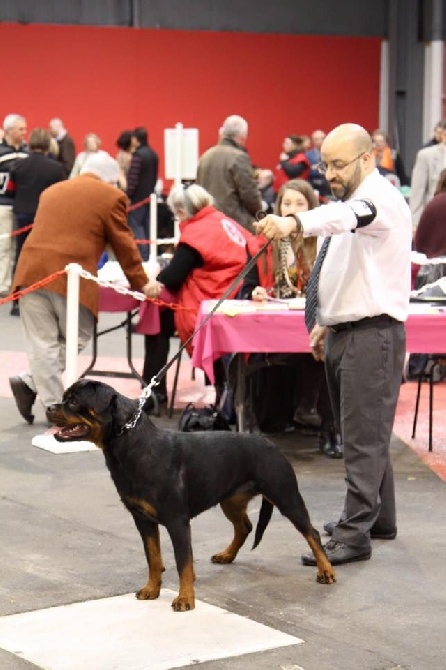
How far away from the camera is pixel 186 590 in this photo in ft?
15.3

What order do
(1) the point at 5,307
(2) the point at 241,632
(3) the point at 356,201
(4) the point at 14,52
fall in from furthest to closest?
(4) the point at 14,52 < (1) the point at 5,307 < (3) the point at 356,201 < (2) the point at 241,632

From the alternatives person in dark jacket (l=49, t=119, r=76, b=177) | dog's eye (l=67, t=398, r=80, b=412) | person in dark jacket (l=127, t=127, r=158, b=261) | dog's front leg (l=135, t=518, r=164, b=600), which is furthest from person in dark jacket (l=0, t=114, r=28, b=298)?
→ dog's eye (l=67, t=398, r=80, b=412)

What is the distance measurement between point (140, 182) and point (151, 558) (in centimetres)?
1116

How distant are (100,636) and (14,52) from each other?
17.8 meters

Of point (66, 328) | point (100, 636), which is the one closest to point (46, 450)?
point (66, 328)

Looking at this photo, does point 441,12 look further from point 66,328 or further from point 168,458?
point 168,458

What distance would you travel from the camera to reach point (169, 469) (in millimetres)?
4672

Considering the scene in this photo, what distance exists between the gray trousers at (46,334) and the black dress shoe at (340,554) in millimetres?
2770

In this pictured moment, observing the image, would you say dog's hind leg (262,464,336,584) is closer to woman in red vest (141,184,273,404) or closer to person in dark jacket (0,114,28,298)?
woman in red vest (141,184,273,404)

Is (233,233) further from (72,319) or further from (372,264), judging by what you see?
(372,264)

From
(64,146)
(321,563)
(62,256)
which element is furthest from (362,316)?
(64,146)

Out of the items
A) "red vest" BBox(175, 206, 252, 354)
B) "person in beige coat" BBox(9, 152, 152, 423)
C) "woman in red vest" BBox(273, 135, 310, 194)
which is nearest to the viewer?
"person in beige coat" BBox(9, 152, 152, 423)

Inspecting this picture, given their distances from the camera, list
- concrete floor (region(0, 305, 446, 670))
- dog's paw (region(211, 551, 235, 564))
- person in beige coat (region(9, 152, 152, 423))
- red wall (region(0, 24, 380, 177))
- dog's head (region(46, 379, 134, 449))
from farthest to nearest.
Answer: red wall (region(0, 24, 380, 177)) < person in beige coat (region(9, 152, 152, 423)) < dog's paw (region(211, 551, 235, 564)) < dog's head (region(46, 379, 134, 449)) < concrete floor (region(0, 305, 446, 670))

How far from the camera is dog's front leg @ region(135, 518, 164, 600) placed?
475cm
